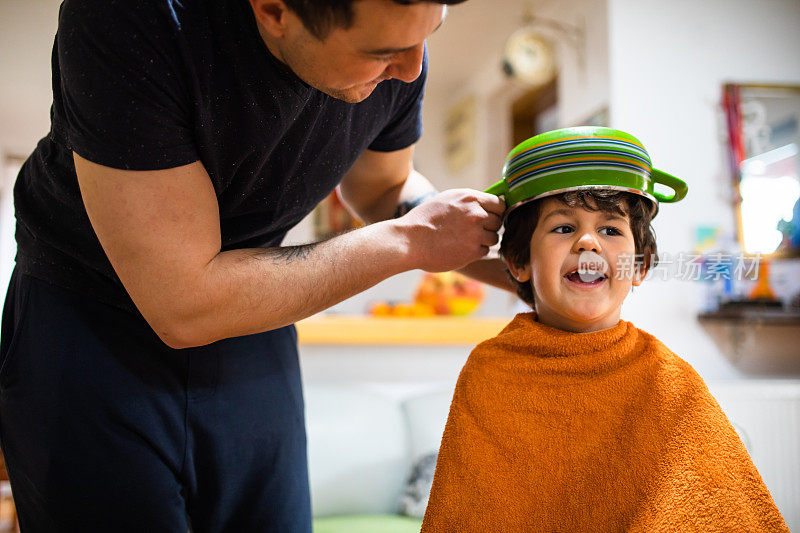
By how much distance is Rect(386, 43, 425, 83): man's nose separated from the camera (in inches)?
34.7

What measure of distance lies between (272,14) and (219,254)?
345 millimetres

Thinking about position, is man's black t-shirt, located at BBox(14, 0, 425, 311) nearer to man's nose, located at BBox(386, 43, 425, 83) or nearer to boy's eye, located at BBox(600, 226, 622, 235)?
man's nose, located at BBox(386, 43, 425, 83)

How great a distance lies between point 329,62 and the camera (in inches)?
33.8

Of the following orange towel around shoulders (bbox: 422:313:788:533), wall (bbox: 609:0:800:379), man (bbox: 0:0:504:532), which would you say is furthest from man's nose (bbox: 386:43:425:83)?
wall (bbox: 609:0:800:379)

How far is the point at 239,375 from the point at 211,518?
261mm

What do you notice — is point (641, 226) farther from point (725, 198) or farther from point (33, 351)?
point (725, 198)

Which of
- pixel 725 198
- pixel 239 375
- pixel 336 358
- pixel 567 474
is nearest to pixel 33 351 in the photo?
pixel 239 375

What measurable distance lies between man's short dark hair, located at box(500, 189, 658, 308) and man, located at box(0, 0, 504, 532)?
84mm

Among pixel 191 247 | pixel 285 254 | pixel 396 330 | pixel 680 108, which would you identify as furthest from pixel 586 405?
pixel 680 108

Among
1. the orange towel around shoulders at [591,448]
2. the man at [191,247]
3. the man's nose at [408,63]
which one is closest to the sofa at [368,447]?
the man at [191,247]

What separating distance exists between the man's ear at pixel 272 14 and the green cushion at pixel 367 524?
1.71m

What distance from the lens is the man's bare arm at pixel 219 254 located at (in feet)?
2.74

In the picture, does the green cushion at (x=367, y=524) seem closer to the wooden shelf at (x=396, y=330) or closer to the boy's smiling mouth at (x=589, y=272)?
the wooden shelf at (x=396, y=330)

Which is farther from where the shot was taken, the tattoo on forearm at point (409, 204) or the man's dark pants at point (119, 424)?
the tattoo on forearm at point (409, 204)
